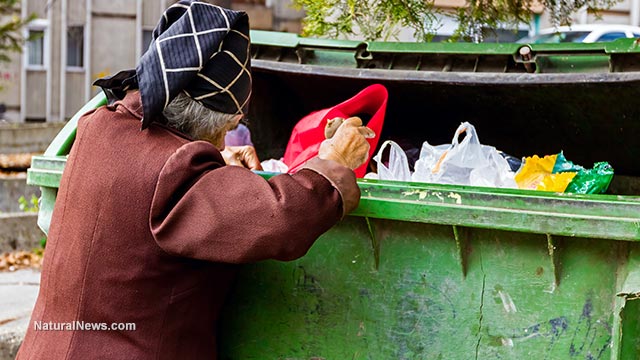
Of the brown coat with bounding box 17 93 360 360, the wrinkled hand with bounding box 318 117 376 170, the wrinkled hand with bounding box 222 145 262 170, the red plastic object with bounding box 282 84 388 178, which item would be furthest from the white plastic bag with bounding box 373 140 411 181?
the wrinkled hand with bounding box 222 145 262 170

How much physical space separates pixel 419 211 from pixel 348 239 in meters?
0.24

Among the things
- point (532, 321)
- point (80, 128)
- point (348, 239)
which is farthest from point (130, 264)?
point (532, 321)

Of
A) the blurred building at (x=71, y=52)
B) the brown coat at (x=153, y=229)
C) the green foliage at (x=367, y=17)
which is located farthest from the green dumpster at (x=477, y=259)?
the blurred building at (x=71, y=52)

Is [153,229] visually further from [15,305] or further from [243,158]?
[15,305]

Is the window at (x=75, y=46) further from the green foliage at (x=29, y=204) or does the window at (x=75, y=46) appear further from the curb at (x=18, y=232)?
the curb at (x=18, y=232)

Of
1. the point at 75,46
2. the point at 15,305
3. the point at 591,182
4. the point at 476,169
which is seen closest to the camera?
the point at 591,182

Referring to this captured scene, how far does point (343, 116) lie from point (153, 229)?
0.99 metres

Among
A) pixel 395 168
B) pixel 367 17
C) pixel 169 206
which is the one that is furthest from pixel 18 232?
pixel 169 206

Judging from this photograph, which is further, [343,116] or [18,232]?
[18,232]

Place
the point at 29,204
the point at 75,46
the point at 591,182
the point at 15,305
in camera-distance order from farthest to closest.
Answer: the point at 75,46, the point at 29,204, the point at 15,305, the point at 591,182

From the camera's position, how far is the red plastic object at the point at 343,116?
8.88 ft

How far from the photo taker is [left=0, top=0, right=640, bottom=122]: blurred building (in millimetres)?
19547

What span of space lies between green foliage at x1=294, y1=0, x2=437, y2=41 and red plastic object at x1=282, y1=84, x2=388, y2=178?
0.93 metres

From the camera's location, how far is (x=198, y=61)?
197 centimetres
